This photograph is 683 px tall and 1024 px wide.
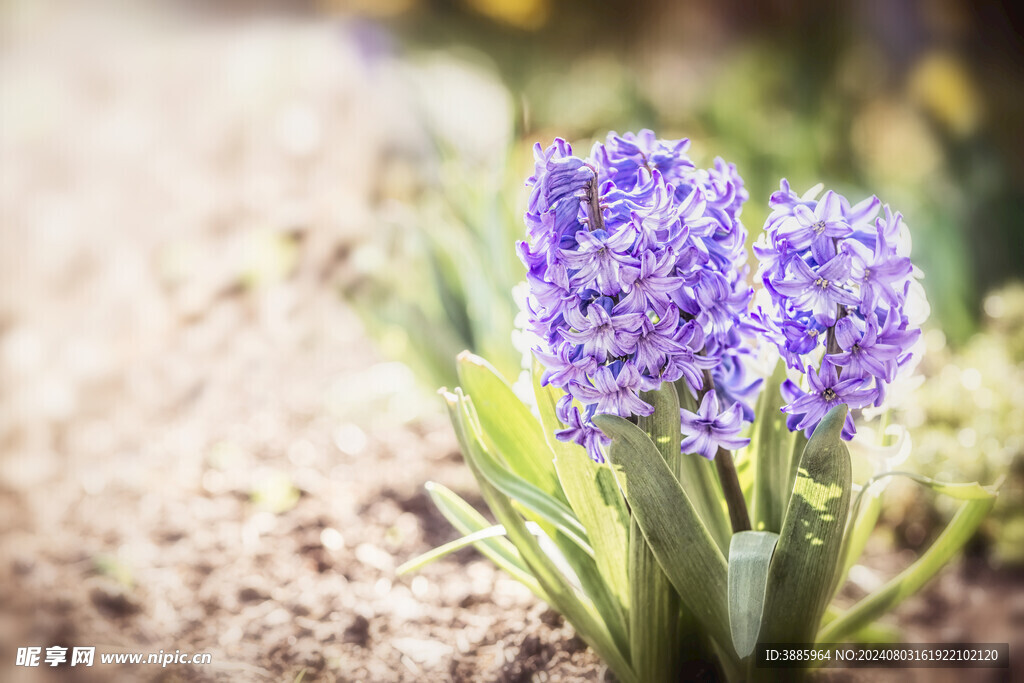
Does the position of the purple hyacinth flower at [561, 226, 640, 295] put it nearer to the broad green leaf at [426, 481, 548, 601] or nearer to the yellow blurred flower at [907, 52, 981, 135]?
the broad green leaf at [426, 481, 548, 601]

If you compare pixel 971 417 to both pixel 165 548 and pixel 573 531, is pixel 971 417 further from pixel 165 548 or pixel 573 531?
pixel 165 548

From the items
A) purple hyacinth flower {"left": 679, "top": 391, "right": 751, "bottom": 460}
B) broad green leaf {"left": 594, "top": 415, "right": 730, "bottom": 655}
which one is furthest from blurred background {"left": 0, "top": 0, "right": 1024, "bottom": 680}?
purple hyacinth flower {"left": 679, "top": 391, "right": 751, "bottom": 460}

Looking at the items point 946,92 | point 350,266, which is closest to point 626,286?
point 350,266

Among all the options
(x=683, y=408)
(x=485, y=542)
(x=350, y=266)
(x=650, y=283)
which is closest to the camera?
(x=650, y=283)

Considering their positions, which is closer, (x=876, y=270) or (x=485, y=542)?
(x=876, y=270)

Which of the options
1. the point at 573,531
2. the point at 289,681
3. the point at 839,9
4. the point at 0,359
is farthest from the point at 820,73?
the point at 0,359

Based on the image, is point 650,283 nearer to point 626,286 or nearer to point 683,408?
point 626,286

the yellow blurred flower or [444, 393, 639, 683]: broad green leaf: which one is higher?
the yellow blurred flower
